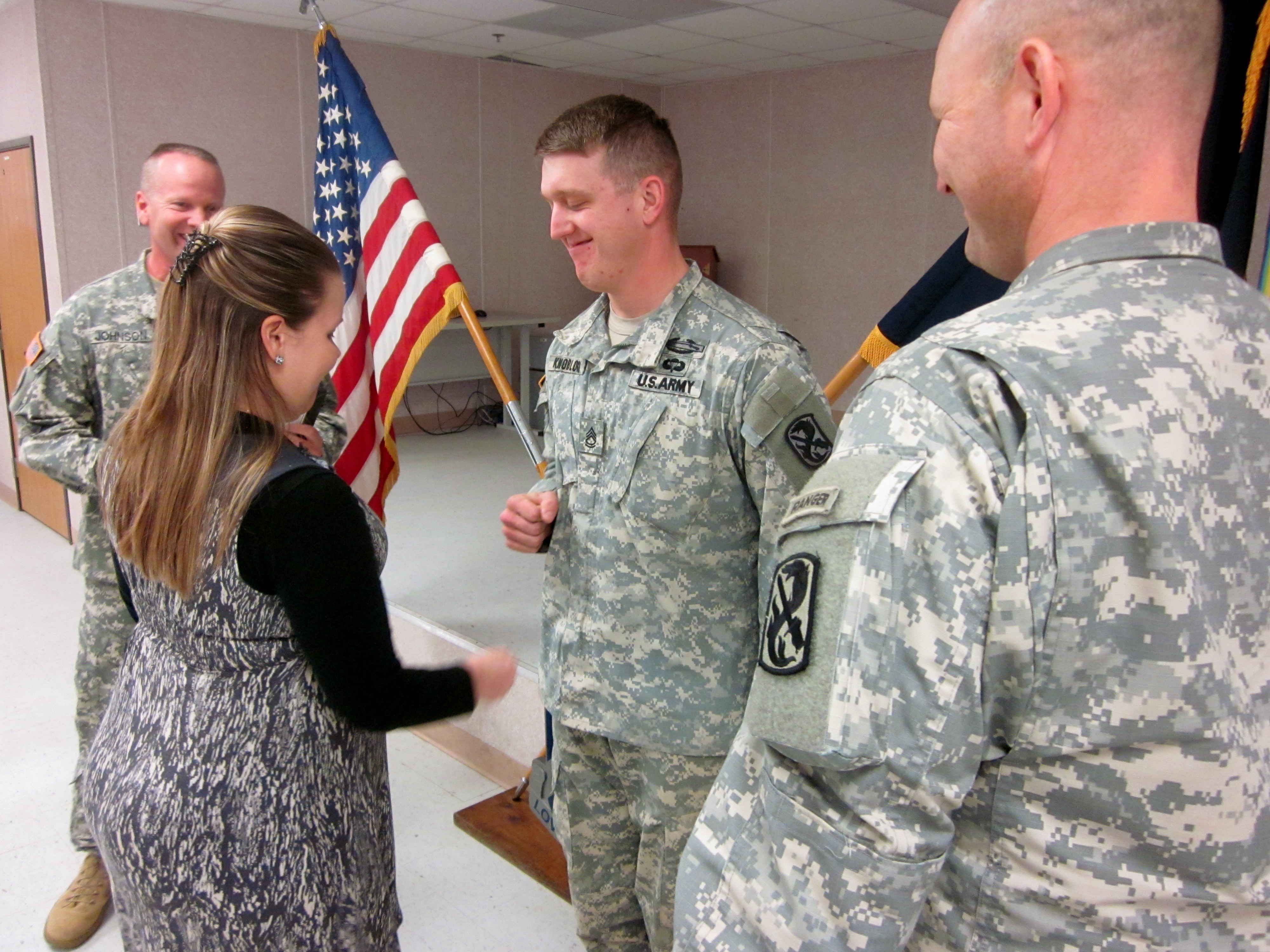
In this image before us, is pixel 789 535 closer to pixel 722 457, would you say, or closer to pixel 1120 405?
pixel 1120 405

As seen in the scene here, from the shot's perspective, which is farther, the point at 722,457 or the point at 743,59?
the point at 743,59

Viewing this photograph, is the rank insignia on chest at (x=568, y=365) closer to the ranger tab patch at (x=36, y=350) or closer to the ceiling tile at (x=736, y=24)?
the ranger tab patch at (x=36, y=350)

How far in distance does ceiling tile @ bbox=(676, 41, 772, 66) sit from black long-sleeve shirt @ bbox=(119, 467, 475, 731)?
6.16 metres

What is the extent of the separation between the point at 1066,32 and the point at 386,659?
0.91 m

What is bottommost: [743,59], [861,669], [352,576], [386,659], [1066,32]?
[386,659]

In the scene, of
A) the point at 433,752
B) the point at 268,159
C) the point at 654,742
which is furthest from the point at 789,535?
the point at 268,159

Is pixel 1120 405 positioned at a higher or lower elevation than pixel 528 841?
higher

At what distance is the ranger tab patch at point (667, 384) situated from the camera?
1.49 metres

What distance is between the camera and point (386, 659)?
1.10 meters

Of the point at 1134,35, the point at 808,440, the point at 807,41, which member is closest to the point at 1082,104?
the point at 1134,35

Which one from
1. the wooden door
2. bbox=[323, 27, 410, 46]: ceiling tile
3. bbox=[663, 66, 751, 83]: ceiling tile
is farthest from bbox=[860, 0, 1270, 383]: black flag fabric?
bbox=[663, 66, 751, 83]: ceiling tile

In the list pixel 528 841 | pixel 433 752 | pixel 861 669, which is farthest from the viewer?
pixel 433 752

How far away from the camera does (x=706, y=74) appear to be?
771 centimetres

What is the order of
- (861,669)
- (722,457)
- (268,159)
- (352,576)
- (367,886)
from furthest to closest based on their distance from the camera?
(268,159) < (722,457) < (367,886) < (352,576) < (861,669)
